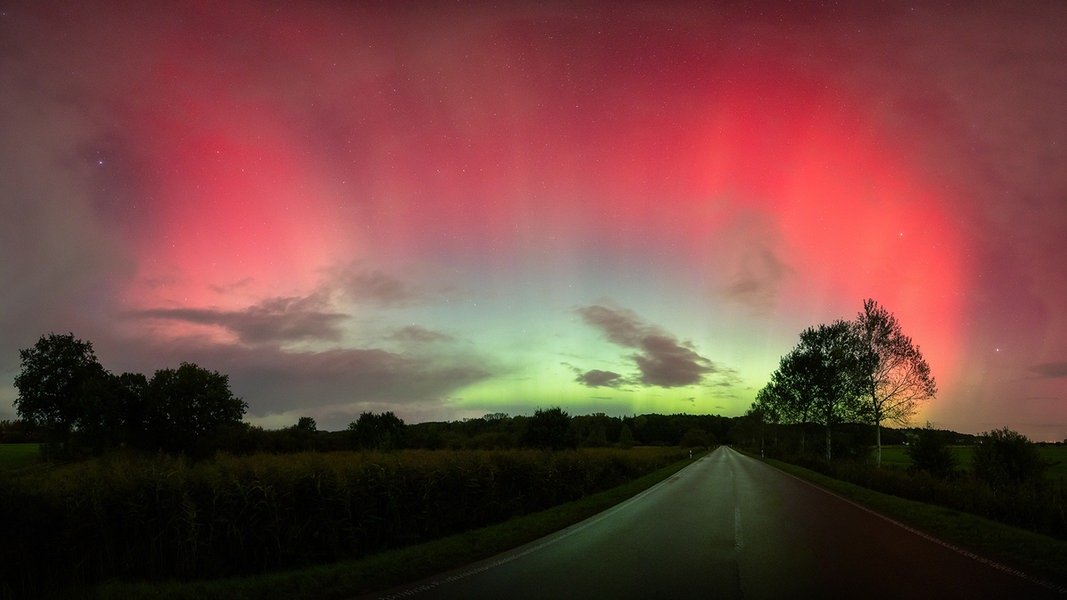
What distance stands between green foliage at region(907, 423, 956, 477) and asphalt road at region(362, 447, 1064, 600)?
24109 millimetres

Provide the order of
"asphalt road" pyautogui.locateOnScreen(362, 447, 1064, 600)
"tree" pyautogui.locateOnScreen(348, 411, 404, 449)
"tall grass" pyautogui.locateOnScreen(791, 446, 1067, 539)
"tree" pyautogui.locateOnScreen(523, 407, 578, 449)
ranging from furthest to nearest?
"tree" pyautogui.locateOnScreen(348, 411, 404, 449) < "tree" pyautogui.locateOnScreen(523, 407, 578, 449) < "tall grass" pyautogui.locateOnScreen(791, 446, 1067, 539) < "asphalt road" pyautogui.locateOnScreen(362, 447, 1064, 600)

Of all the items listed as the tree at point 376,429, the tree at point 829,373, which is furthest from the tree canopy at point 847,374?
the tree at point 376,429

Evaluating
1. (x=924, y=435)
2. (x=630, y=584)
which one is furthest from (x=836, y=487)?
(x=630, y=584)

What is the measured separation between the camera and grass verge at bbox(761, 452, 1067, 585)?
838 cm

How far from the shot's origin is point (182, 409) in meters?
52.9

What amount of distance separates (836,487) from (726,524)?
598 inches

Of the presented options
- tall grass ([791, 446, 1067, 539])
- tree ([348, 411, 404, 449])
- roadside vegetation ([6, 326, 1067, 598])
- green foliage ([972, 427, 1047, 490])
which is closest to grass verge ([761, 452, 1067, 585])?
roadside vegetation ([6, 326, 1067, 598])

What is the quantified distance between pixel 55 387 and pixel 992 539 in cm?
6890

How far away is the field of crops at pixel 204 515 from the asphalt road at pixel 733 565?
132 inches

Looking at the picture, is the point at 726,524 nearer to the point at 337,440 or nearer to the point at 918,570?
the point at 918,570

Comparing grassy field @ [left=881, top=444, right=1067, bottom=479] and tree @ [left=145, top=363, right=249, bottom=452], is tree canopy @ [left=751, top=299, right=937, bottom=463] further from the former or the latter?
tree @ [left=145, top=363, right=249, bottom=452]

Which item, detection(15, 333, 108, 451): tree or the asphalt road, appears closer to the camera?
the asphalt road

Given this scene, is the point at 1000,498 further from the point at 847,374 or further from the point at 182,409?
the point at 182,409

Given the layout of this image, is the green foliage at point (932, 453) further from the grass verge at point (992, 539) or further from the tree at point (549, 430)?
the tree at point (549, 430)
